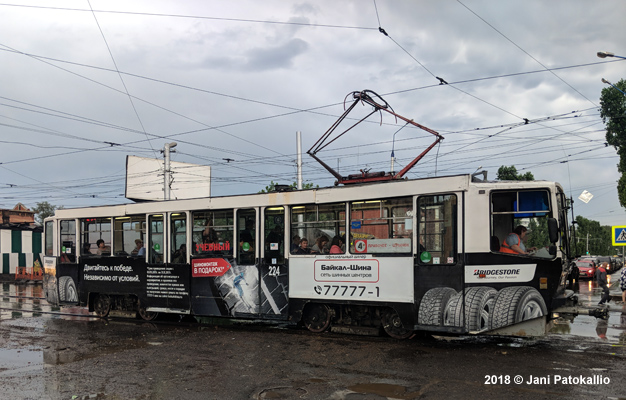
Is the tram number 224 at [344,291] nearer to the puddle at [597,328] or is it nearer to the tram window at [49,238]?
→ the puddle at [597,328]

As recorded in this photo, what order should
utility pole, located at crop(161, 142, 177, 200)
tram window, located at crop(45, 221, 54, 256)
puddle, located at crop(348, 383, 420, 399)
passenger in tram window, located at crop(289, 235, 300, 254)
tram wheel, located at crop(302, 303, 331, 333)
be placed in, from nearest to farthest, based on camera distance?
puddle, located at crop(348, 383, 420, 399), tram wheel, located at crop(302, 303, 331, 333), passenger in tram window, located at crop(289, 235, 300, 254), tram window, located at crop(45, 221, 54, 256), utility pole, located at crop(161, 142, 177, 200)

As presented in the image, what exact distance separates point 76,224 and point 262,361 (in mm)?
9685

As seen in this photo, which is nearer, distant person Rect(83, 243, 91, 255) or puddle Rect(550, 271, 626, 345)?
puddle Rect(550, 271, 626, 345)

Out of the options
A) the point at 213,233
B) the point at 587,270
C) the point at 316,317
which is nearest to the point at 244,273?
the point at 213,233

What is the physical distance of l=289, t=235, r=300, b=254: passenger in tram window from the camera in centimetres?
1238

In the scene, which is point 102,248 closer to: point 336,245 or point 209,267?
point 209,267

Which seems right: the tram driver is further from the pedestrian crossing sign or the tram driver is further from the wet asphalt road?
the pedestrian crossing sign

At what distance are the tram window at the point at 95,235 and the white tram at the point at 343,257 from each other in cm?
4

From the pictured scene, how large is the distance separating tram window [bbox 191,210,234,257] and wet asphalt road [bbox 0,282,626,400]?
198 cm

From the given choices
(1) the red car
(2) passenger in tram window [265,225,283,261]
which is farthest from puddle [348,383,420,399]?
(1) the red car

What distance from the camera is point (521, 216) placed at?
10180 millimetres

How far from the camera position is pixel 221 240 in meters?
13.7

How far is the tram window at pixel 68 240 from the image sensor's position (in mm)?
16703

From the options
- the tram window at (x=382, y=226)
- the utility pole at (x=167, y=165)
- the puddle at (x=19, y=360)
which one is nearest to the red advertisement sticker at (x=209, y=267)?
the tram window at (x=382, y=226)
